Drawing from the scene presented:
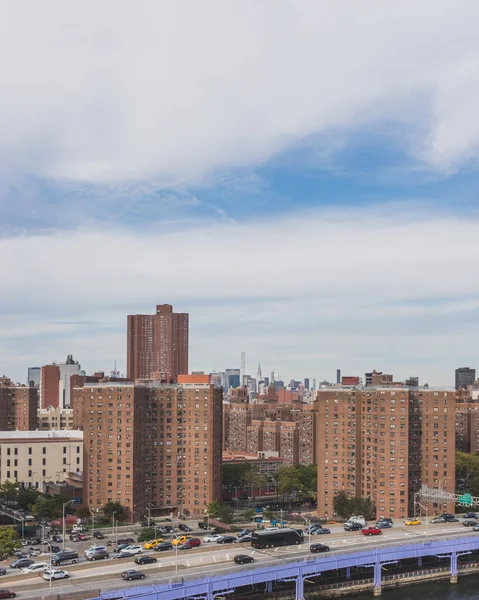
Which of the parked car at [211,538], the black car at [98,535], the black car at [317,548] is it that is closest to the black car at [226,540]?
the parked car at [211,538]

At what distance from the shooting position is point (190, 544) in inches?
4377

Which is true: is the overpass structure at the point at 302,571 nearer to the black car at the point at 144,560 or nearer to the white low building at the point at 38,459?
the black car at the point at 144,560

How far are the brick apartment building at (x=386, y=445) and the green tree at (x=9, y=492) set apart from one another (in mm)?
58221

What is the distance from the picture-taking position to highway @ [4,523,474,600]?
9025 cm

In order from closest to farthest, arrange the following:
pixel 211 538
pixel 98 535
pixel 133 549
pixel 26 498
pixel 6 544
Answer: pixel 6 544 → pixel 133 549 → pixel 211 538 → pixel 98 535 → pixel 26 498

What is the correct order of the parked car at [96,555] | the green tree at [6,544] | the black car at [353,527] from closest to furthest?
the parked car at [96,555], the green tree at [6,544], the black car at [353,527]

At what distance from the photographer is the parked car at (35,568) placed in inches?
3767

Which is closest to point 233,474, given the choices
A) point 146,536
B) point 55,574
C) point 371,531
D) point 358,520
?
point 358,520

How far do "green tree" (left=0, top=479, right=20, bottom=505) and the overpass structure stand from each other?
66.7m

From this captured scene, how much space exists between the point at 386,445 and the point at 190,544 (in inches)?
1872

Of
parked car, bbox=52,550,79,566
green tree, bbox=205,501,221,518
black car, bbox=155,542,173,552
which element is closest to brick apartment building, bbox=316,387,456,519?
green tree, bbox=205,501,221,518

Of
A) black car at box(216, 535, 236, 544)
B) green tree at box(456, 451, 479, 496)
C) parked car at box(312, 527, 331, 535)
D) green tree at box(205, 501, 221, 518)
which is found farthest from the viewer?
green tree at box(456, 451, 479, 496)

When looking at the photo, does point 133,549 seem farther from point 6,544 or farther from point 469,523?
point 469,523

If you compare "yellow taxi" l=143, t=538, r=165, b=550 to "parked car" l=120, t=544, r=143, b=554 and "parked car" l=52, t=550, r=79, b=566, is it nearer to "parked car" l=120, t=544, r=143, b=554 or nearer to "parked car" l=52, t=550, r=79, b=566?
"parked car" l=120, t=544, r=143, b=554
